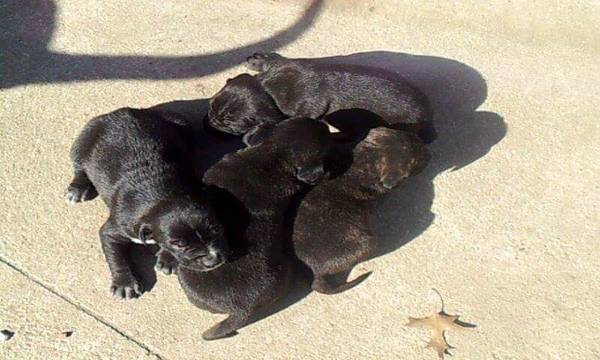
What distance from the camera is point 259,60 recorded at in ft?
19.9

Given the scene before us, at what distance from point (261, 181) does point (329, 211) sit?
20.7 inches

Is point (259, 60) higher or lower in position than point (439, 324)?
higher

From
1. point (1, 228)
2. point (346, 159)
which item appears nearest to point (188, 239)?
point (346, 159)

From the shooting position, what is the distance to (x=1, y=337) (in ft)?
14.6

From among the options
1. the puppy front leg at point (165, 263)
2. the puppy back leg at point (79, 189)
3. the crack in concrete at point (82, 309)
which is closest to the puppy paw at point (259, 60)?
the puppy back leg at point (79, 189)

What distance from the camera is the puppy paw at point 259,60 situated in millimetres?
6047

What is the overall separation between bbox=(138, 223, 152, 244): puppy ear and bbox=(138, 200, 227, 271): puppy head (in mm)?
100

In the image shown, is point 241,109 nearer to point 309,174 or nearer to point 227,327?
point 309,174

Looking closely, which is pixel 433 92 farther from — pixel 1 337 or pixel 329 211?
pixel 1 337

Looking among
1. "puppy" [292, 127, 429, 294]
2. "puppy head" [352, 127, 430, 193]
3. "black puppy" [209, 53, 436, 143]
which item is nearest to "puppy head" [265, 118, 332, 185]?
"puppy" [292, 127, 429, 294]

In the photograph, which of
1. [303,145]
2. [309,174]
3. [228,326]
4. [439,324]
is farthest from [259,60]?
[439,324]

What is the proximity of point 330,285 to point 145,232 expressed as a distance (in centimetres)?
135

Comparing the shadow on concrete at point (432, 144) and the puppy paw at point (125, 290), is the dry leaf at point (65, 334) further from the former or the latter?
the shadow on concrete at point (432, 144)

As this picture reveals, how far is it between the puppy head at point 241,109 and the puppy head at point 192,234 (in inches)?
51.6
